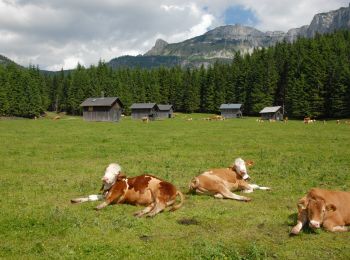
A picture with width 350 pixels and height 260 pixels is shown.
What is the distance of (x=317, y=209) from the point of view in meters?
8.85

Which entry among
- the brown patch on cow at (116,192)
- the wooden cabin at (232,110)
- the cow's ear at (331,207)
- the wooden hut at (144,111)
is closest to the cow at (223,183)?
the brown patch on cow at (116,192)

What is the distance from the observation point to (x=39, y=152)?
83.4ft

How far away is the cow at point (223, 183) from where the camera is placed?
12.6m

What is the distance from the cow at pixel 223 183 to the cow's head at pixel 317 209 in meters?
3.28

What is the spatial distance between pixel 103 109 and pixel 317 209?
83.1 meters

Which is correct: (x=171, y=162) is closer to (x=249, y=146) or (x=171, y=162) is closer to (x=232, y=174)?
(x=232, y=174)

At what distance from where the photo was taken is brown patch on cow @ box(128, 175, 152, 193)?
1127 cm

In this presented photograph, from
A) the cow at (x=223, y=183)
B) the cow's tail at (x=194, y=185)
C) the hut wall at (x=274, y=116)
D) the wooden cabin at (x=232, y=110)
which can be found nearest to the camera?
the cow at (x=223, y=183)

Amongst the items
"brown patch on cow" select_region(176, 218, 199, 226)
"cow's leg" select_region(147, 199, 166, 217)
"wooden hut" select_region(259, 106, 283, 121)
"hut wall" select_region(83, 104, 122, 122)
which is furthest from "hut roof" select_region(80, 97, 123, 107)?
"brown patch on cow" select_region(176, 218, 199, 226)

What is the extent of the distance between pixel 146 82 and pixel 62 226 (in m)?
132

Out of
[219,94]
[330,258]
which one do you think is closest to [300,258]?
[330,258]

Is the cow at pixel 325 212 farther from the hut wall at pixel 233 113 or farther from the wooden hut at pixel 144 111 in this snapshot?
the hut wall at pixel 233 113

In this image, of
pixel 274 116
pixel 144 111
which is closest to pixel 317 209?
pixel 274 116

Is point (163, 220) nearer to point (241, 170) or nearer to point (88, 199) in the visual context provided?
point (88, 199)
